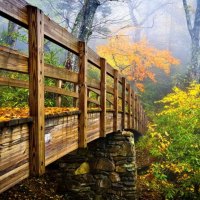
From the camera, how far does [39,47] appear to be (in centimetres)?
331

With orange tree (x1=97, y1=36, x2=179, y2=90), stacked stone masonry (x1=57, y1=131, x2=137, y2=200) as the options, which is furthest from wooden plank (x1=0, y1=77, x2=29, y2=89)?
orange tree (x1=97, y1=36, x2=179, y2=90)

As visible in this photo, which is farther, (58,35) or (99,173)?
(99,173)

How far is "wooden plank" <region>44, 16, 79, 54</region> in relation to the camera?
359 cm

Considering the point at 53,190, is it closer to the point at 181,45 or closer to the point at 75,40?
the point at 75,40

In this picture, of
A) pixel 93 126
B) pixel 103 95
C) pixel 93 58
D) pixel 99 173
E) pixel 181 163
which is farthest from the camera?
pixel 181 163

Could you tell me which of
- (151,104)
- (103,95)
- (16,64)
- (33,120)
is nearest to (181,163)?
(103,95)

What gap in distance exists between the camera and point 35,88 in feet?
10.7

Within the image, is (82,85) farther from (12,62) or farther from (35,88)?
(12,62)

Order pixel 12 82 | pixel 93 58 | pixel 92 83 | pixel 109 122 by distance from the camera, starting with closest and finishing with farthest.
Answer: pixel 12 82 < pixel 93 58 < pixel 92 83 < pixel 109 122

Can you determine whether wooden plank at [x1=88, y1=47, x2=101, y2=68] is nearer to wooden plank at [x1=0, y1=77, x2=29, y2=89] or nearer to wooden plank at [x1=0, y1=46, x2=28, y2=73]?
wooden plank at [x1=0, y1=77, x2=29, y2=89]

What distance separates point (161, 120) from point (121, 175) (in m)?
6.82

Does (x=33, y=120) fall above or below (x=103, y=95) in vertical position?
below

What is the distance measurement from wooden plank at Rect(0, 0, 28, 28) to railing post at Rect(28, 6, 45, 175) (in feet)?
0.40

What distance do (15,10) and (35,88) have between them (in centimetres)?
83
